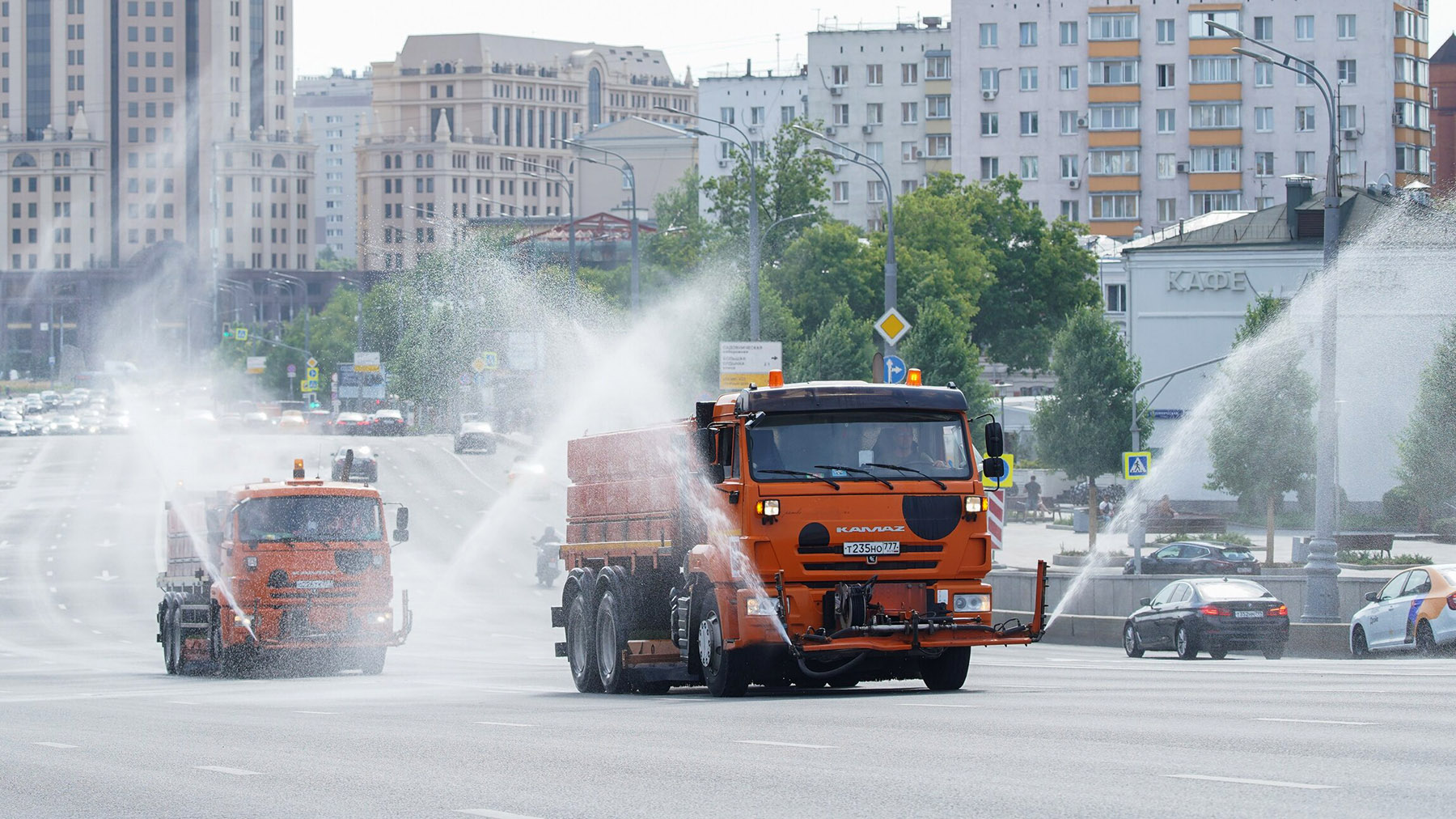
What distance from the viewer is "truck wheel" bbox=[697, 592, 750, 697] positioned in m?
17.3

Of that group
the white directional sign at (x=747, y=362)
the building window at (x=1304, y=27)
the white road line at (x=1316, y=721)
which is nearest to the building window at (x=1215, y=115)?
the building window at (x=1304, y=27)

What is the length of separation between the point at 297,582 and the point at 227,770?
1441 centimetres

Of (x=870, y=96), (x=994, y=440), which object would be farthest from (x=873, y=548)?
(x=870, y=96)

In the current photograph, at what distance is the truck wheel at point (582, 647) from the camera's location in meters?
20.5

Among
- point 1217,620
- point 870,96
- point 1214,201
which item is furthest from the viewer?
point 870,96

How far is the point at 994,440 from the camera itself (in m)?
17.2

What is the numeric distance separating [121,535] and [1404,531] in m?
38.9

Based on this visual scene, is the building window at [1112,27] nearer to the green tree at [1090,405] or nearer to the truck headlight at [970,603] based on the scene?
the green tree at [1090,405]

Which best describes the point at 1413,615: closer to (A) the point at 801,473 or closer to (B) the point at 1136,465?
(A) the point at 801,473

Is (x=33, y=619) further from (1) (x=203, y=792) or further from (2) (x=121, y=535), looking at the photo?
(1) (x=203, y=792)

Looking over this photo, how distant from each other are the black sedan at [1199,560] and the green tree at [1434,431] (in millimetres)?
9661

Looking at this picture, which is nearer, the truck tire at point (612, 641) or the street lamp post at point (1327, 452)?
the truck tire at point (612, 641)

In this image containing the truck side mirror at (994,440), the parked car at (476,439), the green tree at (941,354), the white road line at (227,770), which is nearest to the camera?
the white road line at (227,770)

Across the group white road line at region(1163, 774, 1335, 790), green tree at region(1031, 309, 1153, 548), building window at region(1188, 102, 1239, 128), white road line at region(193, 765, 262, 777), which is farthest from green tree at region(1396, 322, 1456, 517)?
building window at region(1188, 102, 1239, 128)
